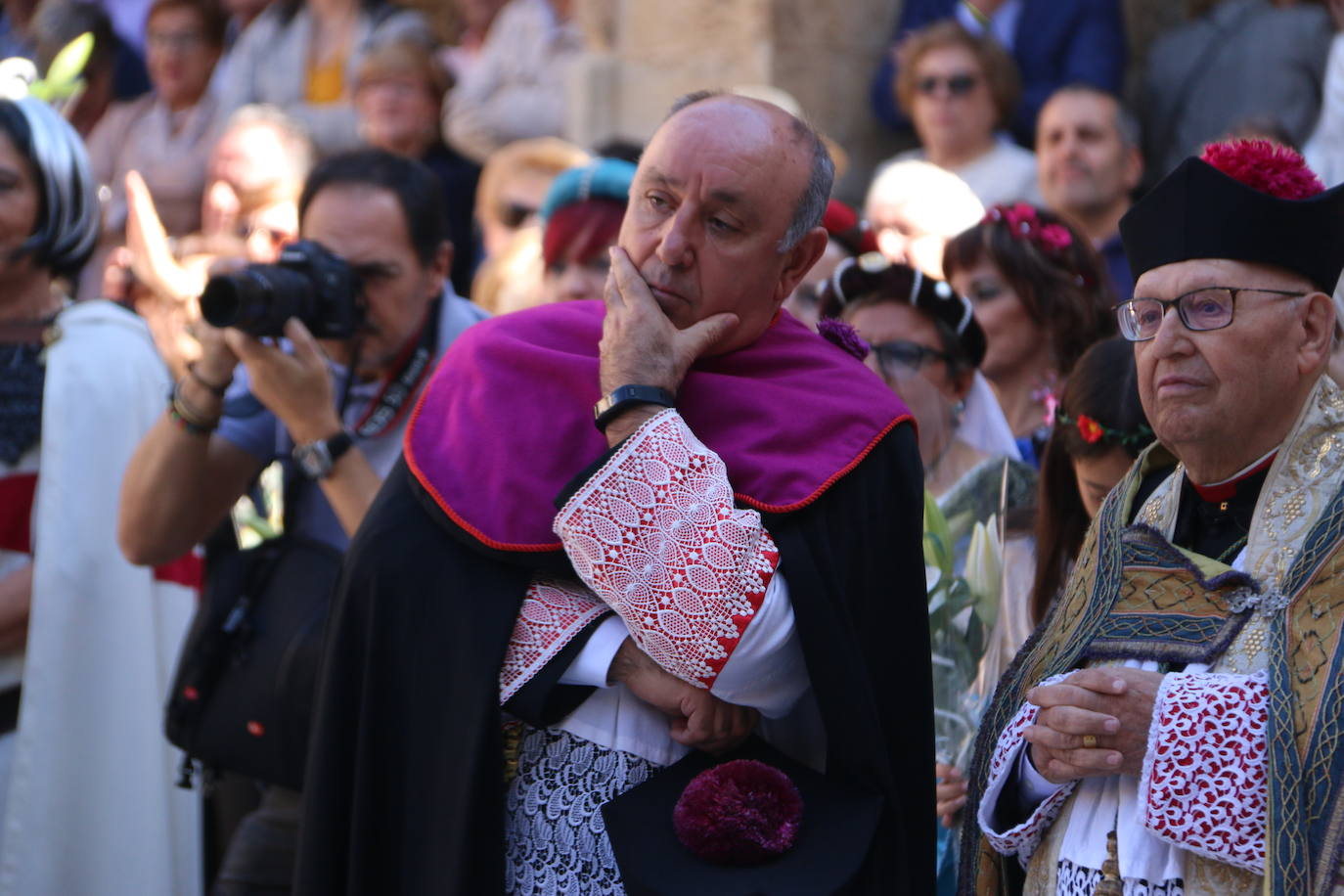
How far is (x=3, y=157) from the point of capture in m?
A: 4.17

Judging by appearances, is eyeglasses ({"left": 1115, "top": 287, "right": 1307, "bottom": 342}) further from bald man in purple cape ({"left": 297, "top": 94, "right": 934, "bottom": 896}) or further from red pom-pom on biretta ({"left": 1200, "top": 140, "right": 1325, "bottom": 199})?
bald man in purple cape ({"left": 297, "top": 94, "right": 934, "bottom": 896})

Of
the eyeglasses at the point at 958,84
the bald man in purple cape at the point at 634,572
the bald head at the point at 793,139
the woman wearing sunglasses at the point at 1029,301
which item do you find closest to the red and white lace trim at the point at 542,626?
the bald man in purple cape at the point at 634,572

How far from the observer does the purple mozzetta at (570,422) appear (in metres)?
2.57

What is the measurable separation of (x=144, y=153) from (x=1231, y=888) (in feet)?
23.5

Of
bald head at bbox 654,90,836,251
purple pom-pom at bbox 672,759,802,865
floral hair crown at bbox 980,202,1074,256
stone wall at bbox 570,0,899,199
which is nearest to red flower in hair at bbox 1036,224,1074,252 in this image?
floral hair crown at bbox 980,202,1074,256

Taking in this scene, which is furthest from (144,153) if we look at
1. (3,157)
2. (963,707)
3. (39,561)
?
(963,707)

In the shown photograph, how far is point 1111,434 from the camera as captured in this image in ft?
10.9

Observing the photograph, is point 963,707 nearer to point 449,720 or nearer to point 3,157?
point 449,720

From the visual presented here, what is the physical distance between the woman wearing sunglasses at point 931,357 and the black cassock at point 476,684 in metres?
1.07

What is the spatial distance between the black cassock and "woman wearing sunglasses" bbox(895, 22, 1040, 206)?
399 cm

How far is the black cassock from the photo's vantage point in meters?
2.54

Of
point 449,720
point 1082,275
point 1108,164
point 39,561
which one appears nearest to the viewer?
point 449,720

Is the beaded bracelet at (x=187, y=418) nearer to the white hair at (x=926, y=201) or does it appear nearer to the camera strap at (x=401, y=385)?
the camera strap at (x=401, y=385)

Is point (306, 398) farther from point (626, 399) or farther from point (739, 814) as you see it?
point (739, 814)
